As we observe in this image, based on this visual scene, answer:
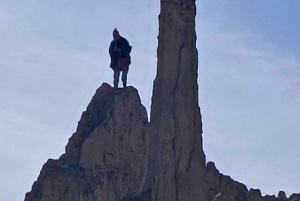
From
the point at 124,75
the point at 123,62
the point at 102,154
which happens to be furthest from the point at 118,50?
the point at 102,154

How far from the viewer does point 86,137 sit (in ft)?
228

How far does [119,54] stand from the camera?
69.8m

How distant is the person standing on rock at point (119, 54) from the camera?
6944 centimetres

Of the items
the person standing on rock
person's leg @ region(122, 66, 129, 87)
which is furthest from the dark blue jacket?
person's leg @ region(122, 66, 129, 87)

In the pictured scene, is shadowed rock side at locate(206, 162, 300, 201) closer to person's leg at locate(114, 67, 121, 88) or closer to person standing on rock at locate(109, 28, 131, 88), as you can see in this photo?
person standing on rock at locate(109, 28, 131, 88)

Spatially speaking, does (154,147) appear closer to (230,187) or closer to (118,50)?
(230,187)

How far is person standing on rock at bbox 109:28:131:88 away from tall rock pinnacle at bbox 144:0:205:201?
25.7 feet

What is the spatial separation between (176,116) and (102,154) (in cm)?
899

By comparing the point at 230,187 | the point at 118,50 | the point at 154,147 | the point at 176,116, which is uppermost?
the point at 118,50

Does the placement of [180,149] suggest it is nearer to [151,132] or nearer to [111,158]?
[151,132]

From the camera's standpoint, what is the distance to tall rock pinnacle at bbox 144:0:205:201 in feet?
195

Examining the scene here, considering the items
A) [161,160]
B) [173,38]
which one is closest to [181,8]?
[173,38]

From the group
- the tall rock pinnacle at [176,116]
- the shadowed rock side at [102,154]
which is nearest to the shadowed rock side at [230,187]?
the shadowed rock side at [102,154]

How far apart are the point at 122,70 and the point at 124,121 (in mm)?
1886
